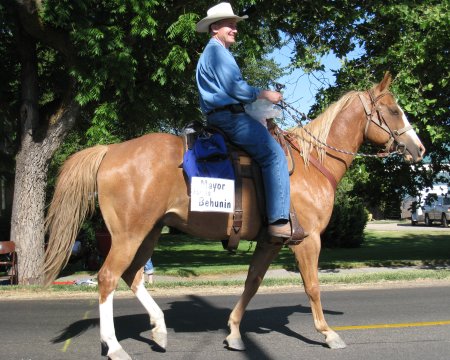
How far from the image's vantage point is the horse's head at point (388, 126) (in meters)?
6.50

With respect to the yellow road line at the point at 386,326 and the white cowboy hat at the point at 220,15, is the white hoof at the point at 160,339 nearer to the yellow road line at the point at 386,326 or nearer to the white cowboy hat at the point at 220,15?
the yellow road line at the point at 386,326

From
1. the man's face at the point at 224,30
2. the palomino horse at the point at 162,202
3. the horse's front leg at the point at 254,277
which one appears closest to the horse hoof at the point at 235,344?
the palomino horse at the point at 162,202

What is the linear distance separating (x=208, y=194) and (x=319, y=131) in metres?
1.79

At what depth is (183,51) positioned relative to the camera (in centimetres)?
1177

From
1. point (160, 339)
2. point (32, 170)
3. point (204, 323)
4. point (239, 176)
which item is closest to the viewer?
point (239, 176)

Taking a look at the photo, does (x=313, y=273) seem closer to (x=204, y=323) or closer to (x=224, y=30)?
(x=204, y=323)

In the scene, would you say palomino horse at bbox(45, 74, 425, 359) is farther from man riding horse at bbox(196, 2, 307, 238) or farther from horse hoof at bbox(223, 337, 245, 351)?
man riding horse at bbox(196, 2, 307, 238)

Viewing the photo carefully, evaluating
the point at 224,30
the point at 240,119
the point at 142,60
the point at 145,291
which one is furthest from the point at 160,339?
the point at 142,60

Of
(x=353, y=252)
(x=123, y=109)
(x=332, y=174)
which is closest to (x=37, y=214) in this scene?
(x=123, y=109)

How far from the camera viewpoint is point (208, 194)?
548cm

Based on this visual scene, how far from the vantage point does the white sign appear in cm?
548

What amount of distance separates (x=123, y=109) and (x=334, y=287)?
252 inches

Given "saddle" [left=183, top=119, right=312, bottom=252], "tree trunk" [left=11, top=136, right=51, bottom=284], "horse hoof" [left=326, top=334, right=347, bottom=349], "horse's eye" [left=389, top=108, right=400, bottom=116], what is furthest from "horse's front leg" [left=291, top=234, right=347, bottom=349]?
"tree trunk" [left=11, top=136, right=51, bottom=284]

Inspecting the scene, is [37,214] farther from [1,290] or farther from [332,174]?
[332,174]
